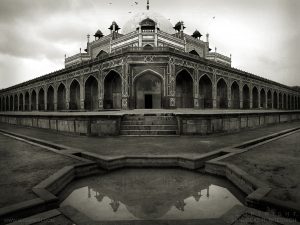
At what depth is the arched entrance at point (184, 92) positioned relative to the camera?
19.2 metres

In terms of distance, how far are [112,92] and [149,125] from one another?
475 inches

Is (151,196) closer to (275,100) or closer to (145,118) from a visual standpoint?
(145,118)

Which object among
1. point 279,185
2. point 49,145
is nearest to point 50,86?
point 49,145

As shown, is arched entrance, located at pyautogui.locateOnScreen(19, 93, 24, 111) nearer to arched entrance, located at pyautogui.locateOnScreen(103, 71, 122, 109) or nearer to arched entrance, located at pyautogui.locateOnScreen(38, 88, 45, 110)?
arched entrance, located at pyautogui.locateOnScreen(38, 88, 45, 110)

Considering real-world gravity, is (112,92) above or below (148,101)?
above

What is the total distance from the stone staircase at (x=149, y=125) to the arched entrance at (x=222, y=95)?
16327mm

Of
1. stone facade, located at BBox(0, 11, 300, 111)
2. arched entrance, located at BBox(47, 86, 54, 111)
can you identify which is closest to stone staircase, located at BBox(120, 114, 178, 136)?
stone facade, located at BBox(0, 11, 300, 111)

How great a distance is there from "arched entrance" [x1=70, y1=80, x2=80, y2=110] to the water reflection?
2108cm

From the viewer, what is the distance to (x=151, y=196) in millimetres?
2662

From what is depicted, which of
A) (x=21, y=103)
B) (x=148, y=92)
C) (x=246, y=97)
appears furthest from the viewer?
(x=21, y=103)

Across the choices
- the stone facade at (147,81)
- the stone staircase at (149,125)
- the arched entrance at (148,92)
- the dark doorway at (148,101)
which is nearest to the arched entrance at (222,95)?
the stone facade at (147,81)

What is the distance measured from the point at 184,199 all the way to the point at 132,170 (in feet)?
4.47

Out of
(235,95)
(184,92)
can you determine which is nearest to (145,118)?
(184,92)

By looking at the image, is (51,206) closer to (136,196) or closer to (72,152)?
(136,196)
